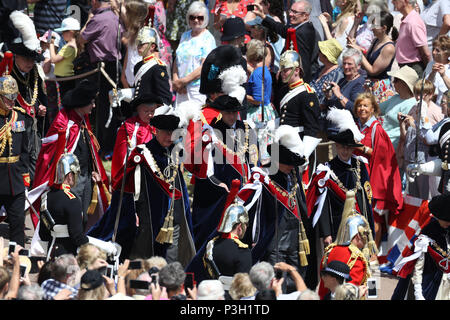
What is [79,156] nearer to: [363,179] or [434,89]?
[363,179]

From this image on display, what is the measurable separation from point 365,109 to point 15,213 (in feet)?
11.6

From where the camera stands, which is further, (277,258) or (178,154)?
(178,154)

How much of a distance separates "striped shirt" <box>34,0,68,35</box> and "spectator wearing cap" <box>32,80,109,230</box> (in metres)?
3.56

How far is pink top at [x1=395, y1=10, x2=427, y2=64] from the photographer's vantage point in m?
12.3

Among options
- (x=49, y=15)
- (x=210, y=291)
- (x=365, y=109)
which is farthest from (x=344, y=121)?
(x=49, y=15)

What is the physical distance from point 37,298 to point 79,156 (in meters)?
3.70

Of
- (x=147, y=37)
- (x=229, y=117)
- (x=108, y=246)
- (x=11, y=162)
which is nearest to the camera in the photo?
(x=108, y=246)

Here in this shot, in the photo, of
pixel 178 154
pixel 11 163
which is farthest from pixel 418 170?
pixel 11 163

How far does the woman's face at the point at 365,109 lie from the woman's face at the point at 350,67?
960 millimetres

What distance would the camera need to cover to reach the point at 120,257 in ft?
31.9

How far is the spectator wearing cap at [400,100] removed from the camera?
11.5 metres

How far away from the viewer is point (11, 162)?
10.4 m

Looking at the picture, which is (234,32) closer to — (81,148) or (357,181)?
(81,148)

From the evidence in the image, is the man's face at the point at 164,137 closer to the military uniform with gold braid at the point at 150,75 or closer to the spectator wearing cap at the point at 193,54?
the military uniform with gold braid at the point at 150,75
